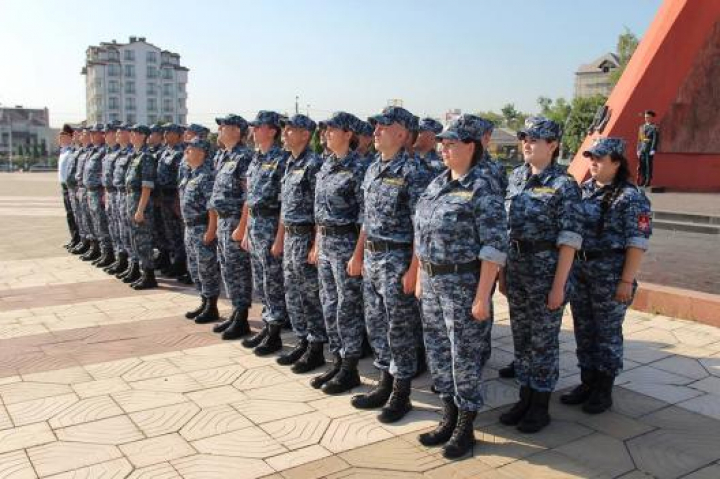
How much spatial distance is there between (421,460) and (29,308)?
527 centimetres

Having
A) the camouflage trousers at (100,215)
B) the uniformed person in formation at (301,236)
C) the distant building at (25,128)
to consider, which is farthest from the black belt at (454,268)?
the distant building at (25,128)

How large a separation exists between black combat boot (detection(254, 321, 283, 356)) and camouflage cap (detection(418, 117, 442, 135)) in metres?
2.13

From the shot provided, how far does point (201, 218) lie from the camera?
6098 mm

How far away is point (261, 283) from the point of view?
211 inches

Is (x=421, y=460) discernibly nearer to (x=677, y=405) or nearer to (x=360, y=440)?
(x=360, y=440)

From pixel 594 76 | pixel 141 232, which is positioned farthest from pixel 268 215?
pixel 594 76

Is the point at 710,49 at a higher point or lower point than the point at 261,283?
higher

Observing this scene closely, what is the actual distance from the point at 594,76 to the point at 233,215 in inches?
4763

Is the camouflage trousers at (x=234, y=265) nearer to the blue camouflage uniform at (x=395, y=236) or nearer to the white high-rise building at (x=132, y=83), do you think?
the blue camouflage uniform at (x=395, y=236)

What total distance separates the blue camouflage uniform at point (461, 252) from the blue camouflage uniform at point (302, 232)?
1401 millimetres

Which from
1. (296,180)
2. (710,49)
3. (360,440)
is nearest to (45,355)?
(296,180)

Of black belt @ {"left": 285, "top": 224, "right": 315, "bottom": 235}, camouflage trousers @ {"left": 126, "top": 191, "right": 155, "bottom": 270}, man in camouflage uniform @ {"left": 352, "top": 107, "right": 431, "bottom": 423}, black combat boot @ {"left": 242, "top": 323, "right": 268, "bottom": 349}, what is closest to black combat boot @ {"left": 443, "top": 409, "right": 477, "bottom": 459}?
man in camouflage uniform @ {"left": 352, "top": 107, "right": 431, "bottom": 423}

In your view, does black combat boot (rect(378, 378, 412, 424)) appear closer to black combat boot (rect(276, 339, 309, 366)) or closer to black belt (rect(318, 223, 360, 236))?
black belt (rect(318, 223, 360, 236))

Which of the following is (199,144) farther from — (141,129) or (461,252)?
(461,252)
